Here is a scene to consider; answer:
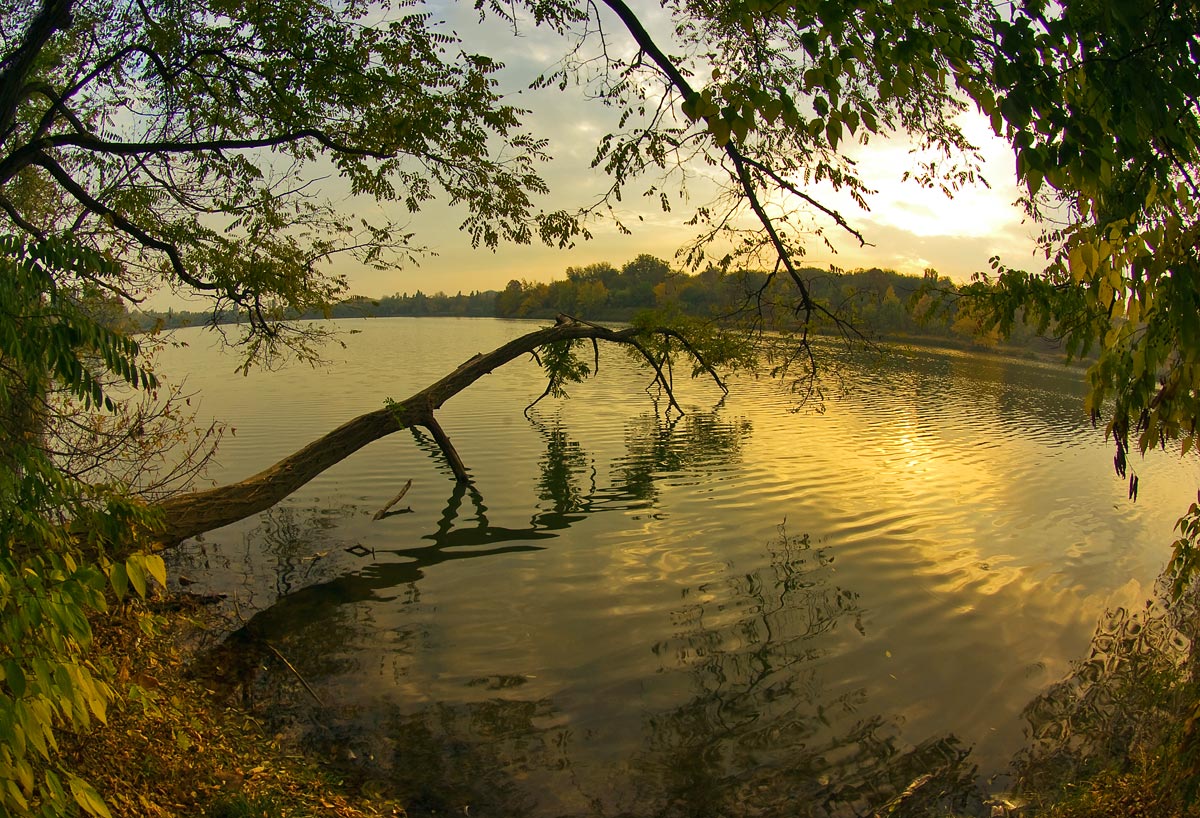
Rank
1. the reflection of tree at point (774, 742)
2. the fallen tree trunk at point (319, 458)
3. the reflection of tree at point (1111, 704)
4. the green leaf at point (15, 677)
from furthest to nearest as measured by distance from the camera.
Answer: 1. the fallen tree trunk at point (319, 458)
2. the reflection of tree at point (1111, 704)
3. the reflection of tree at point (774, 742)
4. the green leaf at point (15, 677)

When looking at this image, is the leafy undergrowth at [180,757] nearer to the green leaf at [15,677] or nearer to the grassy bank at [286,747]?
the grassy bank at [286,747]

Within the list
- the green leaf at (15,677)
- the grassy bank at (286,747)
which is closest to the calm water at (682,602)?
the grassy bank at (286,747)

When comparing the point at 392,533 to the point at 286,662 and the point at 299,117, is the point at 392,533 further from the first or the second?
the point at 299,117

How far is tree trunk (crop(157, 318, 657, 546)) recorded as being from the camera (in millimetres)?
8617

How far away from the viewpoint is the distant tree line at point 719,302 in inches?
311

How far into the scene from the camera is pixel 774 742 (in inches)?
Result: 247

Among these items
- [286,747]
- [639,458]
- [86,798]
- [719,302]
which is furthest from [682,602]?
[719,302]

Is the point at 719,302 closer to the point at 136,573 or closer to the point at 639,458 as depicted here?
the point at 639,458

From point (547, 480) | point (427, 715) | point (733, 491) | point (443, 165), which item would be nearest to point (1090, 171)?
point (427, 715)

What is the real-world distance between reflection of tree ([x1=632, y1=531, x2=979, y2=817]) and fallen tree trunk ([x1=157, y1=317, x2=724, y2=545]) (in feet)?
16.4

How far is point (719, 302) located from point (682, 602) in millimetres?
25592

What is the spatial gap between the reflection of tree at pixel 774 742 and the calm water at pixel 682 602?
3 cm

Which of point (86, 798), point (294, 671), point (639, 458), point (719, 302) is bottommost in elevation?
point (294, 671)

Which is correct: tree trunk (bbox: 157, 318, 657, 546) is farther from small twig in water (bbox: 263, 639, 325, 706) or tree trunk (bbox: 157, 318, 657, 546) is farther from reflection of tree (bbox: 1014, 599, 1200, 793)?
reflection of tree (bbox: 1014, 599, 1200, 793)
